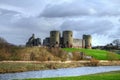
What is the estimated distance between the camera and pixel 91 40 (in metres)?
153

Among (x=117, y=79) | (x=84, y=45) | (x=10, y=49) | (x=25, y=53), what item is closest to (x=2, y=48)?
(x=10, y=49)

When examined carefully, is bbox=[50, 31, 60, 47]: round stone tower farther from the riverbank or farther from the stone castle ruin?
the riverbank

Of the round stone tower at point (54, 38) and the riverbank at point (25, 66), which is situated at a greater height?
the round stone tower at point (54, 38)

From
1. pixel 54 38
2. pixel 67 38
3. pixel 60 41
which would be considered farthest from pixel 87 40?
pixel 54 38

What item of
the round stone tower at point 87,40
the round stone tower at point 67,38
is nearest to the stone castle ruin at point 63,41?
the round stone tower at point 67,38

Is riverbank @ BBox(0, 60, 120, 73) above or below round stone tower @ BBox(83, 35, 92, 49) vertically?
below

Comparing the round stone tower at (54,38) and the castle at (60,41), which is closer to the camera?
the castle at (60,41)

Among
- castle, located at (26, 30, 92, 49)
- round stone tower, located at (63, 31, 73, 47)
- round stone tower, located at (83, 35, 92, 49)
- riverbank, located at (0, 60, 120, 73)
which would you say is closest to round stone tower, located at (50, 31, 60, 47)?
castle, located at (26, 30, 92, 49)

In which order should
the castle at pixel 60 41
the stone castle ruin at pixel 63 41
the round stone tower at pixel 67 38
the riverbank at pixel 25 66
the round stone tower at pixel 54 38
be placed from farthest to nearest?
the round stone tower at pixel 67 38 < the stone castle ruin at pixel 63 41 < the round stone tower at pixel 54 38 < the castle at pixel 60 41 < the riverbank at pixel 25 66

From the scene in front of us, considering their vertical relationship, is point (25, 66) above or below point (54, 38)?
below

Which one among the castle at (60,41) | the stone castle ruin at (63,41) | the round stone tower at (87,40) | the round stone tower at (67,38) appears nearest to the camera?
Result: the castle at (60,41)

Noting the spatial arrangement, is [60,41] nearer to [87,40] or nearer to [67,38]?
[67,38]

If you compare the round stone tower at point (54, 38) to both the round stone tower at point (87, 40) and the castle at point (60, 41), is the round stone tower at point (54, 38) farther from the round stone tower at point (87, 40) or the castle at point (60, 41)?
the round stone tower at point (87, 40)

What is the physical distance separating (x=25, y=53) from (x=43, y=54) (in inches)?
Result: 280
